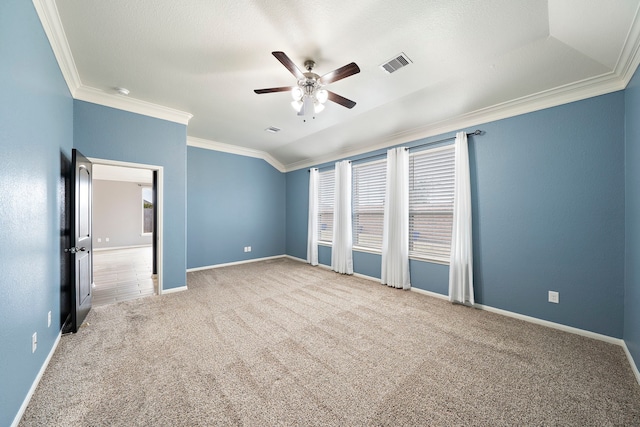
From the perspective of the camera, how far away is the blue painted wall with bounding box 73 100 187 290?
317 centimetres

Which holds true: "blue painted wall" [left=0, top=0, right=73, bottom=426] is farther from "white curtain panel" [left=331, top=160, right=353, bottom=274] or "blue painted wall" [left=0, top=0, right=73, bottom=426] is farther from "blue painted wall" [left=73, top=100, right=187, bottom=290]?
"white curtain panel" [left=331, top=160, right=353, bottom=274]

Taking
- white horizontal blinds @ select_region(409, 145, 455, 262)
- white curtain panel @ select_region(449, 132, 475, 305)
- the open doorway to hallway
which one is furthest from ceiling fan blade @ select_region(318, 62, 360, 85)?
the open doorway to hallway

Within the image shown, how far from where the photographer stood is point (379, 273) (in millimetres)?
4410

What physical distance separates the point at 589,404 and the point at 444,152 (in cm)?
297

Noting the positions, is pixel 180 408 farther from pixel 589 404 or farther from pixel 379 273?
pixel 379 273

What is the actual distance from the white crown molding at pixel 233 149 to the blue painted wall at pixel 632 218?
19.0ft

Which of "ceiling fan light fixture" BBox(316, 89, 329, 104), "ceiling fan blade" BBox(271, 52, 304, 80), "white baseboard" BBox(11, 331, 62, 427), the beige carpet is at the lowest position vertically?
the beige carpet

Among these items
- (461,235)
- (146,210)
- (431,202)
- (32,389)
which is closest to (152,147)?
(32,389)

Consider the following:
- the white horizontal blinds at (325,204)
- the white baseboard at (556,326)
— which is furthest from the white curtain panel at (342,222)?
the white baseboard at (556,326)

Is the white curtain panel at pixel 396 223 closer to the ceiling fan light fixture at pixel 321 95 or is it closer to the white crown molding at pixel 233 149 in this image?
the ceiling fan light fixture at pixel 321 95

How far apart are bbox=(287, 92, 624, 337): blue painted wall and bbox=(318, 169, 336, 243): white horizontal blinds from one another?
116 inches

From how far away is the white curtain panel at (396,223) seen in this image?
3.91 meters

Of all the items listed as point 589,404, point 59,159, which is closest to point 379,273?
point 589,404

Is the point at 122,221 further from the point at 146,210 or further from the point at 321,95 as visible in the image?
the point at 321,95
